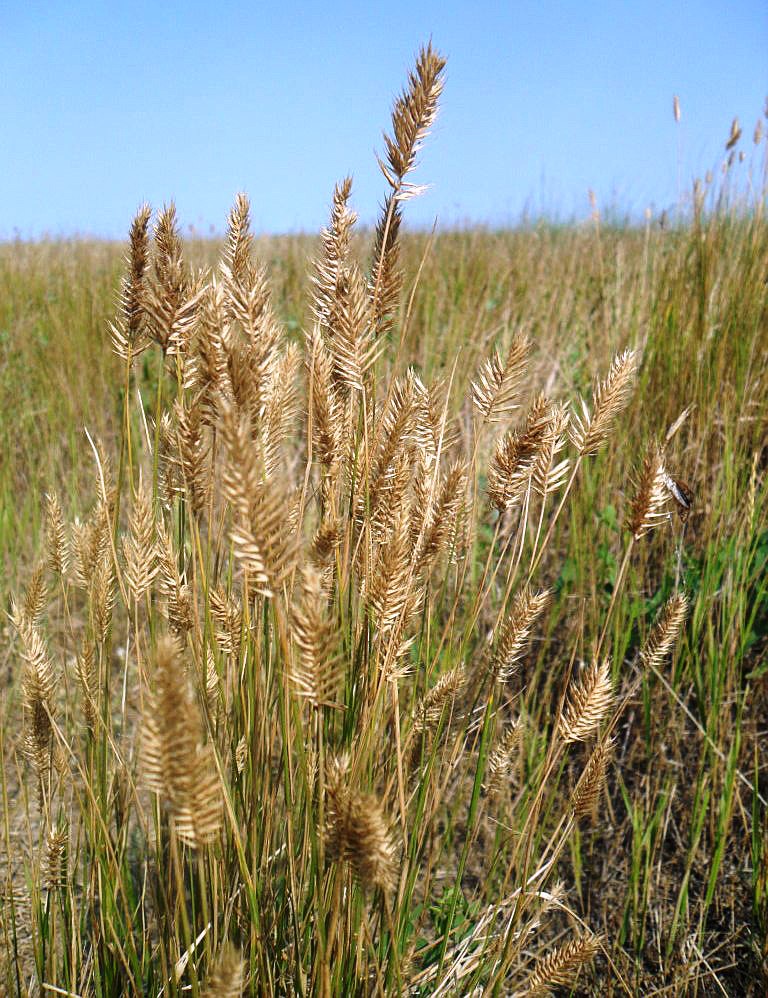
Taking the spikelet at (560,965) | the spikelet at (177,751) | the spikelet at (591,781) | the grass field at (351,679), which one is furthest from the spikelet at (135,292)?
the spikelet at (560,965)

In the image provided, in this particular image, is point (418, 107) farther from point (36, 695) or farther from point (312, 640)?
point (36, 695)

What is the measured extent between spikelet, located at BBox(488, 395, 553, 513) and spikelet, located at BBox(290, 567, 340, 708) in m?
0.38

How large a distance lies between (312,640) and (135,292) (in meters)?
0.54

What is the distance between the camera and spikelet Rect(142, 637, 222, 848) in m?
0.58

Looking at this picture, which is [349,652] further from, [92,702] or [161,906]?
[161,906]

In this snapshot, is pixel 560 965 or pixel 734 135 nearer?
pixel 560 965

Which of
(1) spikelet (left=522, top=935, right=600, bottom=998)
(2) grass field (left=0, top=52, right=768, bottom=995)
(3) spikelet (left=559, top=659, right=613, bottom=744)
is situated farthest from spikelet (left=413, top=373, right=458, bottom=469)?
(1) spikelet (left=522, top=935, right=600, bottom=998)

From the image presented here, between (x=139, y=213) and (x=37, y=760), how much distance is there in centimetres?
77

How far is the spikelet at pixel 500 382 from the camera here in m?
1.04

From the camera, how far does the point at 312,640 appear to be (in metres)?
0.69

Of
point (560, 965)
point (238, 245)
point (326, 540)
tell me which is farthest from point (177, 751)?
point (560, 965)

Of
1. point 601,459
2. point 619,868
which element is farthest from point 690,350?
point 619,868

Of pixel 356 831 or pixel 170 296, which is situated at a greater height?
pixel 170 296

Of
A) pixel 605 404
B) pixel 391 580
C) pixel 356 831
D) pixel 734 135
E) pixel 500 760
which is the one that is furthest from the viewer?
pixel 734 135
